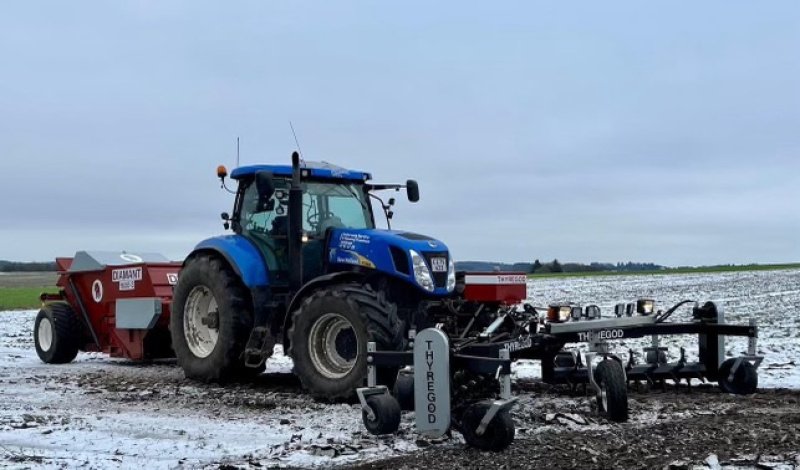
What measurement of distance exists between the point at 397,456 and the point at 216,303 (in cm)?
456

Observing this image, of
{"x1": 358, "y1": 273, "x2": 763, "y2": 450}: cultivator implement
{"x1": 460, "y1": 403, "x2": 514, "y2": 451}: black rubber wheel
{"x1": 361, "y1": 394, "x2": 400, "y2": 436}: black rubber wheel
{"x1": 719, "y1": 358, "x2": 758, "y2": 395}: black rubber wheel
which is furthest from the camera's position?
{"x1": 719, "y1": 358, "x2": 758, "y2": 395}: black rubber wheel

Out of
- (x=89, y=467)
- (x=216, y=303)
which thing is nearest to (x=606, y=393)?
(x=89, y=467)

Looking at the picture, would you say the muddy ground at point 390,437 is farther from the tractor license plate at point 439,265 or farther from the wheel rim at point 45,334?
the wheel rim at point 45,334

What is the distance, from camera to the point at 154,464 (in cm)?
610

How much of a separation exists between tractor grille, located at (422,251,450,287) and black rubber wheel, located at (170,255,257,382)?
2133 mm

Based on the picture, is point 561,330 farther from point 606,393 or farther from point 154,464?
point 154,464

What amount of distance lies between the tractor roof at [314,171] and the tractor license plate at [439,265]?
1.64 m

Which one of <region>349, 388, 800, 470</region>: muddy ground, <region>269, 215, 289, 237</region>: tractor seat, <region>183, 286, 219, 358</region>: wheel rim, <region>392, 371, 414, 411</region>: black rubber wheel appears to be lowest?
<region>349, 388, 800, 470</region>: muddy ground

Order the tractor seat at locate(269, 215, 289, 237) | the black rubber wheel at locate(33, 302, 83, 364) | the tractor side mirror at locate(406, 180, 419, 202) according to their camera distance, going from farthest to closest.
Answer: the black rubber wheel at locate(33, 302, 83, 364), the tractor side mirror at locate(406, 180, 419, 202), the tractor seat at locate(269, 215, 289, 237)

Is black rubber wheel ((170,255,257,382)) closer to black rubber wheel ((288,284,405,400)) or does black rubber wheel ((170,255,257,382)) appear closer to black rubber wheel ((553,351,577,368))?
black rubber wheel ((288,284,405,400))

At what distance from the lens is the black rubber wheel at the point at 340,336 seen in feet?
27.2

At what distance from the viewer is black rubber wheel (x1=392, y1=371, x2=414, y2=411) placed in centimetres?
704

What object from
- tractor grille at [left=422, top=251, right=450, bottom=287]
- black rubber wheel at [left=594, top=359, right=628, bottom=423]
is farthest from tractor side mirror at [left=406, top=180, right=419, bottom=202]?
black rubber wheel at [left=594, top=359, right=628, bottom=423]

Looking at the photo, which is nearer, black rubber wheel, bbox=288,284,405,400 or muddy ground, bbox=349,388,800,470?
muddy ground, bbox=349,388,800,470
